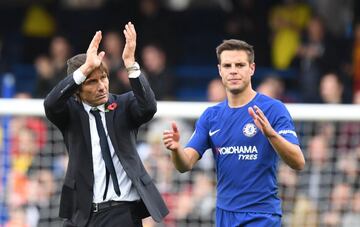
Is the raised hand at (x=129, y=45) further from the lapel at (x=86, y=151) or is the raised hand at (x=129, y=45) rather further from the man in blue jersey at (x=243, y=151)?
the man in blue jersey at (x=243, y=151)

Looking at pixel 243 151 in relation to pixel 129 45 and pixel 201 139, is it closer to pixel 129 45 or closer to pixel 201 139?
pixel 201 139

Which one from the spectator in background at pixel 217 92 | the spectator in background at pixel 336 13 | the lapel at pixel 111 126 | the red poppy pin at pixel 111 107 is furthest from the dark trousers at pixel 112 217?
the spectator in background at pixel 336 13

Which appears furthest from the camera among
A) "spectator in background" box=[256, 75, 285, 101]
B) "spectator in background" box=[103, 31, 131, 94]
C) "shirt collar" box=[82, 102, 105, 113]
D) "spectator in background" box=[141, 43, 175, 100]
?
"spectator in background" box=[141, 43, 175, 100]

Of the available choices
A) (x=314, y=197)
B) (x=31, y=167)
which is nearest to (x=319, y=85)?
(x=314, y=197)

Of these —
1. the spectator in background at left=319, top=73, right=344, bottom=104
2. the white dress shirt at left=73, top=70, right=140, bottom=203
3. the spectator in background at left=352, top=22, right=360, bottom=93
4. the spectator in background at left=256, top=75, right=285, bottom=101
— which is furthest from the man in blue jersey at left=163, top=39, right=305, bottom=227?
the spectator in background at left=352, top=22, right=360, bottom=93

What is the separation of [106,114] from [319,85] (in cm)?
563

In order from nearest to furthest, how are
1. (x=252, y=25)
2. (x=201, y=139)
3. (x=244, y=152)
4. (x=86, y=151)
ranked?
(x=86, y=151) < (x=244, y=152) < (x=201, y=139) < (x=252, y=25)

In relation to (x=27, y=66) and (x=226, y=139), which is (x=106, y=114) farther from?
(x=27, y=66)

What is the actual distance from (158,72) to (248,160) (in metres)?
5.93

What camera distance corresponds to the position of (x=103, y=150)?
7.54 meters

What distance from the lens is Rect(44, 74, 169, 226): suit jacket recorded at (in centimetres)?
746

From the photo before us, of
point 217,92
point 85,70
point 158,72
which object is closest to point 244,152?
point 85,70

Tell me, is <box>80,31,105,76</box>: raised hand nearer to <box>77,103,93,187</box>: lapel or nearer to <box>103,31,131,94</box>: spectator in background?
<box>77,103,93,187</box>: lapel

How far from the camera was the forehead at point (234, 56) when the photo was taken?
770 cm
